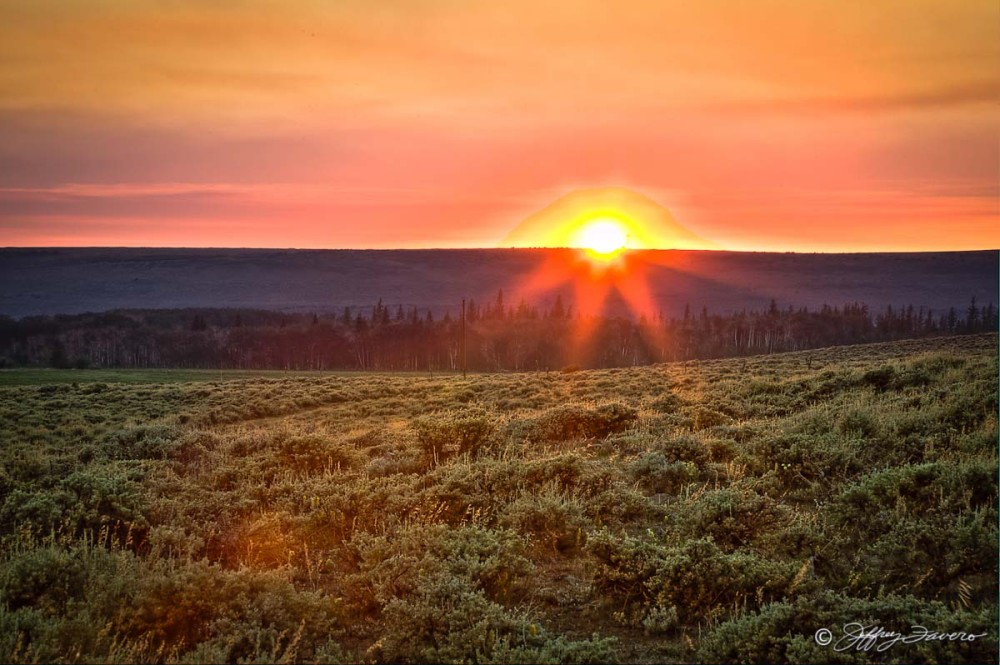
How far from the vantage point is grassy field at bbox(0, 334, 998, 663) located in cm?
579

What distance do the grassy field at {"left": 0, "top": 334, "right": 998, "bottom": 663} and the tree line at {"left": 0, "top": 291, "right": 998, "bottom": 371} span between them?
83243 mm

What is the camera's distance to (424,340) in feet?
364

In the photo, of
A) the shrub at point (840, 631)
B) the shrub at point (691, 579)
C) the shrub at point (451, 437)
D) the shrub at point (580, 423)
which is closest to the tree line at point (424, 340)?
the shrub at point (580, 423)

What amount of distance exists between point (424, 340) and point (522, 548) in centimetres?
10409

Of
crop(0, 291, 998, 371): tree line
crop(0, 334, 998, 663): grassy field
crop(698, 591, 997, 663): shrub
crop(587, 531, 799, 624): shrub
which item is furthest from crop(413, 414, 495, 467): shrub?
crop(0, 291, 998, 371): tree line

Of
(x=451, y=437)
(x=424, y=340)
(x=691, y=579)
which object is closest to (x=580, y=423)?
(x=451, y=437)

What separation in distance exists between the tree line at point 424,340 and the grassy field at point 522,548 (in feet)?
273

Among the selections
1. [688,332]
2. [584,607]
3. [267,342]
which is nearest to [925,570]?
[584,607]

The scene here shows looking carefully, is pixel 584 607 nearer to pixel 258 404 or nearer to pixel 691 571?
pixel 691 571

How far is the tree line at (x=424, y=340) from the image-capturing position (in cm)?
10225

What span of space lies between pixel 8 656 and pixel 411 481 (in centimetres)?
562

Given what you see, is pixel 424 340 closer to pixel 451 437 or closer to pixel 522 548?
pixel 451 437

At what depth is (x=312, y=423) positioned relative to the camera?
27047 millimetres

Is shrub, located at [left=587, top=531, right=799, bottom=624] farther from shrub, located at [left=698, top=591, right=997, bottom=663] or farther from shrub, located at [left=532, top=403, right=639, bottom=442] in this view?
shrub, located at [left=532, top=403, right=639, bottom=442]
